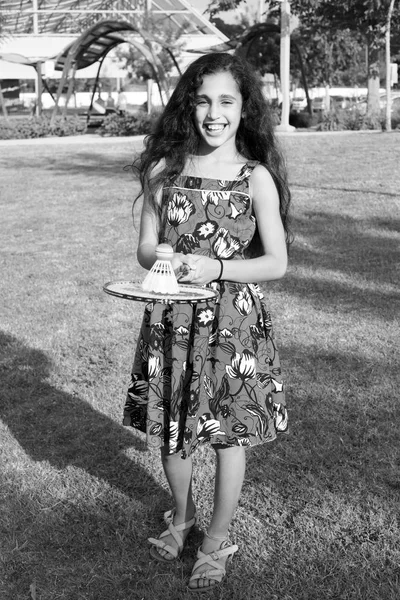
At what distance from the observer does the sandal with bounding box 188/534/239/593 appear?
2480 millimetres

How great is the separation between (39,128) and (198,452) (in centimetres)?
1848

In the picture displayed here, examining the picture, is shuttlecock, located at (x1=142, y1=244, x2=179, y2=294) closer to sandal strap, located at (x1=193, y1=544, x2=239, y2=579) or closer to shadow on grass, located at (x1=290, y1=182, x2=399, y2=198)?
sandal strap, located at (x1=193, y1=544, x2=239, y2=579)

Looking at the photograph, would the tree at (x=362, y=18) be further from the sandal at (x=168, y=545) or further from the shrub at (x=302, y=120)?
the sandal at (x=168, y=545)

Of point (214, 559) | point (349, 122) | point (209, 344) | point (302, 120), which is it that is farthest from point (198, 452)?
point (302, 120)

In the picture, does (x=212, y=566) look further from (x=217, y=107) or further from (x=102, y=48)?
(x=102, y=48)

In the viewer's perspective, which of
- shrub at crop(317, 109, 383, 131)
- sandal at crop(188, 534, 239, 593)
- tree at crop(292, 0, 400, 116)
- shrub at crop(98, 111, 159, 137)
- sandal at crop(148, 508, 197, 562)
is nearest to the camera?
sandal at crop(188, 534, 239, 593)

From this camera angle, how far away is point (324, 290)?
5957 mm

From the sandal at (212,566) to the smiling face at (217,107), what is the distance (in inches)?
50.2

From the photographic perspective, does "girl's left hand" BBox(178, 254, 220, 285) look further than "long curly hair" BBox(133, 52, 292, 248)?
No

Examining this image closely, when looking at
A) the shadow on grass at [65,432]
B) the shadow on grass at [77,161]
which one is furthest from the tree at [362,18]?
the shadow on grass at [65,432]

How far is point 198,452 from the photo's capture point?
11.2ft

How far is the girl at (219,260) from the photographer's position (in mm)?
2344

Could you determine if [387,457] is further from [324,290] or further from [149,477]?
[324,290]

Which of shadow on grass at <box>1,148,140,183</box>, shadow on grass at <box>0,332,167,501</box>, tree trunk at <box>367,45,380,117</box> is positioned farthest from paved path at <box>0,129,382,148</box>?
shadow on grass at <box>0,332,167,501</box>
